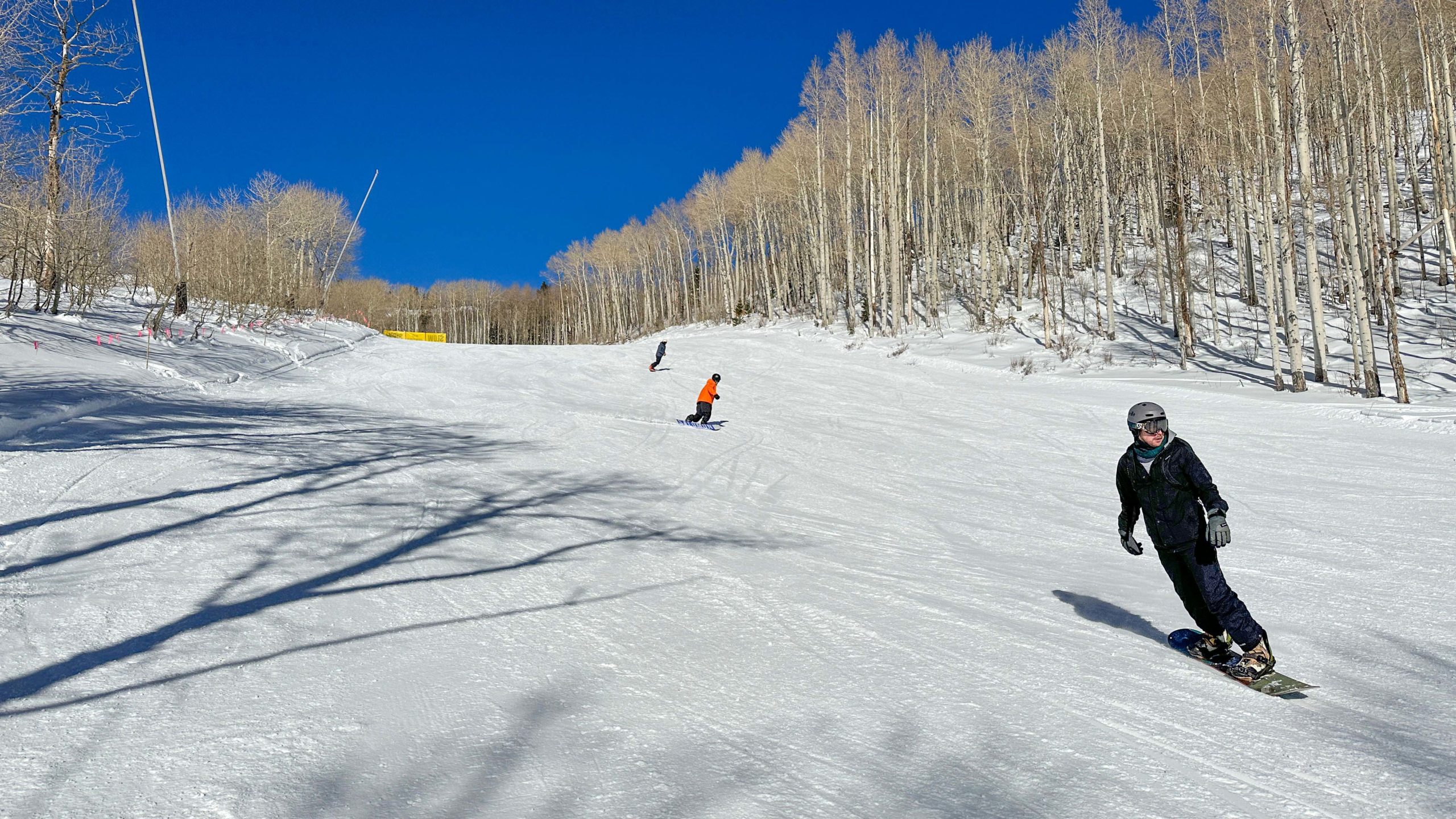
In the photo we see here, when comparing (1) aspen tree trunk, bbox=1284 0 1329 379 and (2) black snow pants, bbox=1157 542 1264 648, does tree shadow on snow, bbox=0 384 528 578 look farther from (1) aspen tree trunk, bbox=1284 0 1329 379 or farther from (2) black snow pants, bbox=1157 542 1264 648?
(1) aspen tree trunk, bbox=1284 0 1329 379

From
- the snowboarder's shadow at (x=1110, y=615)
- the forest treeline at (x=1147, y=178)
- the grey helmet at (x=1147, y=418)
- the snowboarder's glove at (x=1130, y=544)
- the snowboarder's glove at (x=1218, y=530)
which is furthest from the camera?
the forest treeline at (x=1147, y=178)

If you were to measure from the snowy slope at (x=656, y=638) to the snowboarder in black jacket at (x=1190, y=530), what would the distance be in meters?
0.27

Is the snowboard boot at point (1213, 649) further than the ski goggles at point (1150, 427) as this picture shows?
No

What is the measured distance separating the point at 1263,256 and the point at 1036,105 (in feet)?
57.2

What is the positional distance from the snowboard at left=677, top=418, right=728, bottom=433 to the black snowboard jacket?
33.4 ft

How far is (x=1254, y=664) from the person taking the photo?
4035 millimetres

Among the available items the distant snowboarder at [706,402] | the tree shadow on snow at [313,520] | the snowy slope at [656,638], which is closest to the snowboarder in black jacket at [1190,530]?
the snowy slope at [656,638]

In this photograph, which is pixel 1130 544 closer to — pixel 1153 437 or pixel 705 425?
pixel 1153 437

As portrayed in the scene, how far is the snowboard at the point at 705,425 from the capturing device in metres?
14.6

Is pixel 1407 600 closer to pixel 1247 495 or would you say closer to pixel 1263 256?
pixel 1247 495

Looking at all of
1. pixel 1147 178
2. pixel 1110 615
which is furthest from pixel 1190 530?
pixel 1147 178

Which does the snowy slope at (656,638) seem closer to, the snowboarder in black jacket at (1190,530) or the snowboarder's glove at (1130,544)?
the snowboarder in black jacket at (1190,530)

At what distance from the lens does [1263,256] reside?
1941 cm

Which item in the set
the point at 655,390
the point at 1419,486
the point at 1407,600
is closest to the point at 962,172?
the point at 655,390
